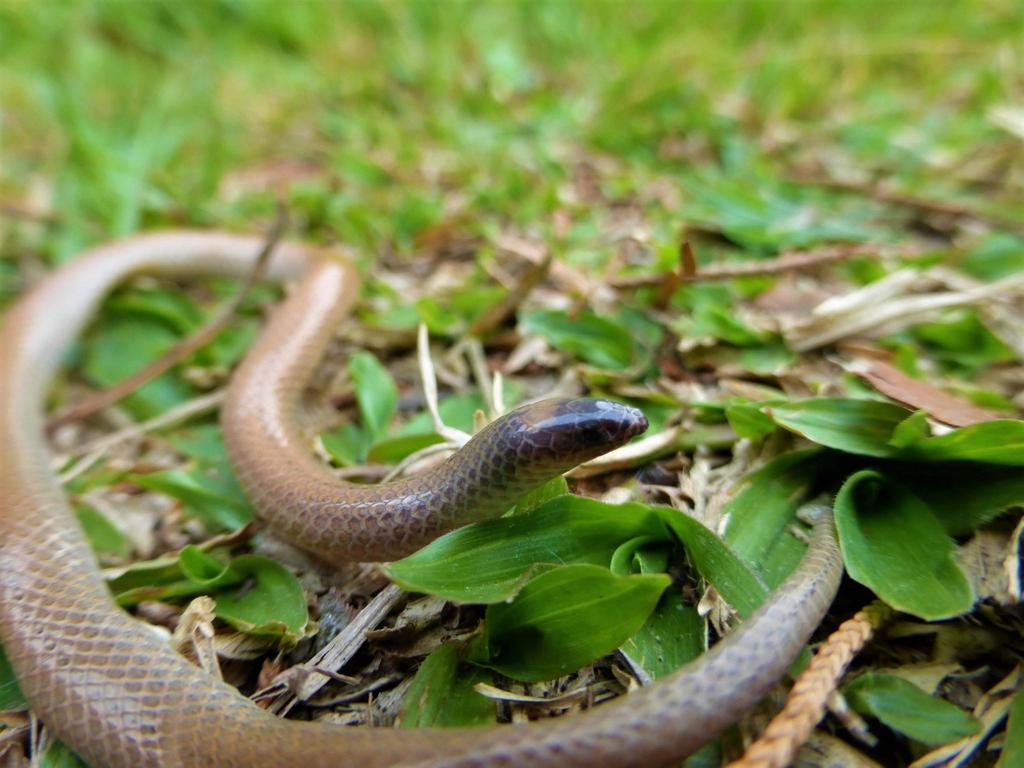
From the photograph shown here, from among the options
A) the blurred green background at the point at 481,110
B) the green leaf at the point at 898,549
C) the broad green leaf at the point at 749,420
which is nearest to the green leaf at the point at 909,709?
the green leaf at the point at 898,549

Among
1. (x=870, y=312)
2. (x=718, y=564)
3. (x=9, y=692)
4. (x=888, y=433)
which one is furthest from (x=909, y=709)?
(x=9, y=692)

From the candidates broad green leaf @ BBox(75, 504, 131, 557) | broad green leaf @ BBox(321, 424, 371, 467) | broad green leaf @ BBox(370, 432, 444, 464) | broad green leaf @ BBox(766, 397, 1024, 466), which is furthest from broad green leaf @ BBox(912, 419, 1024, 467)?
broad green leaf @ BBox(75, 504, 131, 557)

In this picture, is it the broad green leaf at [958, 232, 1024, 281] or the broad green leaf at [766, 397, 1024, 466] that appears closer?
the broad green leaf at [766, 397, 1024, 466]

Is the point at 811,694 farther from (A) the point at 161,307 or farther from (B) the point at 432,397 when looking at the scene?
(A) the point at 161,307

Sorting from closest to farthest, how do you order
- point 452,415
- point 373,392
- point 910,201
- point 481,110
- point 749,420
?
point 749,420 → point 452,415 → point 373,392 → point 910,201 → point 481,110

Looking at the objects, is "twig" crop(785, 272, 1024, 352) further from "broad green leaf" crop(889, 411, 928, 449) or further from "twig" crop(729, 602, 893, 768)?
"twig" crop(729, 602, 893, 768)
